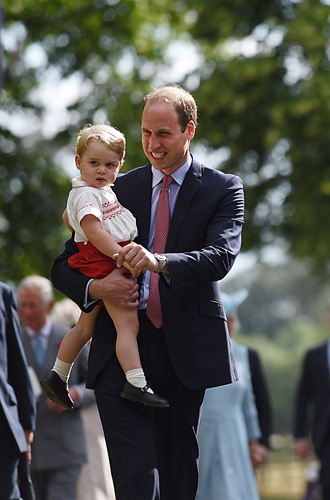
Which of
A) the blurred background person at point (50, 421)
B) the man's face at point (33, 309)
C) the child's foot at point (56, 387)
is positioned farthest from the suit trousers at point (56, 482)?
the child's foot at point (56, 387)

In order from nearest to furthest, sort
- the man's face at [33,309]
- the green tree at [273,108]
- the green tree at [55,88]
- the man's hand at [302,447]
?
the man's face at [33,309] < the man's hand at [302,447] < the green tree at [273,108] < the green tree at [55,88]

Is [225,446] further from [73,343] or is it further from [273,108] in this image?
[273,108]

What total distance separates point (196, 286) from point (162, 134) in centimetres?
73

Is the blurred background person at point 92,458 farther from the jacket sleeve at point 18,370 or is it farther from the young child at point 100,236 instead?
the young child at point 100,236

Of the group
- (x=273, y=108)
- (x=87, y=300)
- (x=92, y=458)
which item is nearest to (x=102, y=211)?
(x=87, y=300)

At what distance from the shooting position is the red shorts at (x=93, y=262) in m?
3.81

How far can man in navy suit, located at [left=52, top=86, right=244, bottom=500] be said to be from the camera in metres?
3.73

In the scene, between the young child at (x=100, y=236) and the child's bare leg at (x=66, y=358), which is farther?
the child's bare leg at (x=66, y=358)

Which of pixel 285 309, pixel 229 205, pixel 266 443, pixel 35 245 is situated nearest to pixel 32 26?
pixel 35 245

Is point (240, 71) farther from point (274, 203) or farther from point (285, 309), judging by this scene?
point (285, 309)

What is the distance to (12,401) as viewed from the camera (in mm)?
5230

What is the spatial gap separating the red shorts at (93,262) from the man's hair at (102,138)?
0.44 metres

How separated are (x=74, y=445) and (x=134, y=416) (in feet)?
10.7

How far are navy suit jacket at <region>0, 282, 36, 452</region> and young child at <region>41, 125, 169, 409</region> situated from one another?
1.30 m
